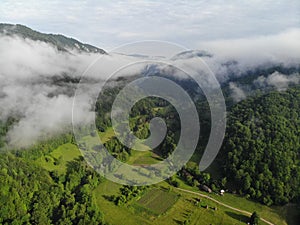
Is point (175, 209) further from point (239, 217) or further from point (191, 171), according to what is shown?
point (191, 171)

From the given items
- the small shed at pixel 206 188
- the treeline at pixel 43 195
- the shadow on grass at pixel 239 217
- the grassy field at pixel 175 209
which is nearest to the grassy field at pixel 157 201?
the grassy field at pixel 175 209

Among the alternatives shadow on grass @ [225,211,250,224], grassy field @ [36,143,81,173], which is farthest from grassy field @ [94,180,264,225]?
grassy field @ [36,143,81,173]

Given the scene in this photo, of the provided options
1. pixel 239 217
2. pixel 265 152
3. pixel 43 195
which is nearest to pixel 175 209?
pixel 239 217

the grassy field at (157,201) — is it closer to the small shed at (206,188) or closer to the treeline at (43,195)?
the small shed at (206,188)

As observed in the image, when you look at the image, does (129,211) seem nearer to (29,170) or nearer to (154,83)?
(29,170)

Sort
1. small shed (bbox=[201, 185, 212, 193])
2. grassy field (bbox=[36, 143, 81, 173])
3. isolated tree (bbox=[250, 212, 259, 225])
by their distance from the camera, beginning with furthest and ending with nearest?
grassy field (bbox=[36, 143, 81, 173]) < small shed (bbox=[201, 185, 212, 193]) < isolated tree (bbox=[250, 212, 259, 225])

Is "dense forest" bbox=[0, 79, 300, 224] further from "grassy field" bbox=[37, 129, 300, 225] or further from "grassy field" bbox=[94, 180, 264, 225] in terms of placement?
"grassy field" bbox=[94, 180, 264, 225]
